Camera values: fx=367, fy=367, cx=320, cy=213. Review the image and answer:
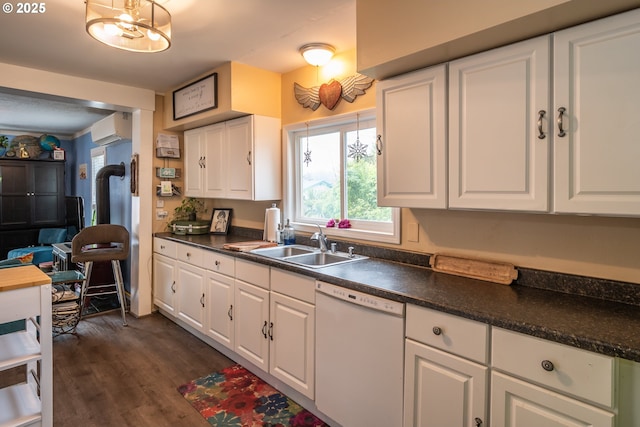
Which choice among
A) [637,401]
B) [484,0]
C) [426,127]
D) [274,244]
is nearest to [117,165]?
[274,244]

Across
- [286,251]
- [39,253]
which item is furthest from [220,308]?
[39,253]

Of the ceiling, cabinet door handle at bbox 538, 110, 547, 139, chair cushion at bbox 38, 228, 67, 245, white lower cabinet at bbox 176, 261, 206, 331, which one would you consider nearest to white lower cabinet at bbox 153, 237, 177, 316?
white lower cabinet at bbox 176, 261, 206, 331

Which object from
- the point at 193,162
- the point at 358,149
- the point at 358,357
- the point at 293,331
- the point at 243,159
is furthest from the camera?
the point at 193,162

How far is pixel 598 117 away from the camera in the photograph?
4.36 feet

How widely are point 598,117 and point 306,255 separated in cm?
188

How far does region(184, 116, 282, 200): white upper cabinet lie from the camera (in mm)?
3102

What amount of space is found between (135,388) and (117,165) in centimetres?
307

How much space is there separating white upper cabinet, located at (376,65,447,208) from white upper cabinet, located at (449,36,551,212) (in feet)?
0.22

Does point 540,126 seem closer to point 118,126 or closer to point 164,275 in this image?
point 164,275

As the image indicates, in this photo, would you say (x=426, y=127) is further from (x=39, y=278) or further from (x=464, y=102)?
(x=39, y=278)

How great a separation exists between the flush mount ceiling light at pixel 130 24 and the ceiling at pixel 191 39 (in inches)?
9.4

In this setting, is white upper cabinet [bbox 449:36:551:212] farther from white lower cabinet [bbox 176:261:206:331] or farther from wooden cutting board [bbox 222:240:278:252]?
white lower cabinet [bbox 176:261:206:331]

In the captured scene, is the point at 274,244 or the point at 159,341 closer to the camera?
the point at 274,244

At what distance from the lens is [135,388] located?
2.48m
